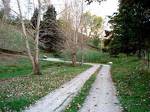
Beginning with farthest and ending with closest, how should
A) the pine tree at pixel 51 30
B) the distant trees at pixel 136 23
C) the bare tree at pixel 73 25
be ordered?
the bare tree at pixel 73 25
the pine tree at pixel 51 30
the distant trees at pixel 136 23

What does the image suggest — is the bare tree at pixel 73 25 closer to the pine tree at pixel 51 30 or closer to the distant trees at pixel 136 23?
the pine tree at pixel 51 30

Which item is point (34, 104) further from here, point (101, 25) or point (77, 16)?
point (101, 25)

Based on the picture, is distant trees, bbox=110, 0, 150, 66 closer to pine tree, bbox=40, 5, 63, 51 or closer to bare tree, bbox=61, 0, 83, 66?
pine tree, bbox=40, 5, 63, 51

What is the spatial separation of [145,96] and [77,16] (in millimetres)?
45182

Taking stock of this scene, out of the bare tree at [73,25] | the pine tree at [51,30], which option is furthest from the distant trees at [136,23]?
the bare tree at [73,25]

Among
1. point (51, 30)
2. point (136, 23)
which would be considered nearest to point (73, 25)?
point (51, 30)

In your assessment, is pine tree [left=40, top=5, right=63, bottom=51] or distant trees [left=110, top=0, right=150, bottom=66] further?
pine tree [left=40, top=5, right=63, bottom=51]

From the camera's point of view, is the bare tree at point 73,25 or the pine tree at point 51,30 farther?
the bare tree at point 73,25

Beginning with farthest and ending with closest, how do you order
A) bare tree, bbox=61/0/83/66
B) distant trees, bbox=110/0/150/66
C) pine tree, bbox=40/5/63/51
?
bare tree, bbox=61/0/83/66
pine tree, bbox=40/5/63/51
distant trees, bbox=110/0/150/66

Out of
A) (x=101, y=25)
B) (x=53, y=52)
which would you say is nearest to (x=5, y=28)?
(x=53, y=52)

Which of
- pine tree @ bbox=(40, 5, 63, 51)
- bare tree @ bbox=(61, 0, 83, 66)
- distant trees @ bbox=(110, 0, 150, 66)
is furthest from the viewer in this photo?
bare tree @ bbox=(61, 0, 83, 66)

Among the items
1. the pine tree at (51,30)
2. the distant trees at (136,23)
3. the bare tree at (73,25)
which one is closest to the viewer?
the distant trees at (136,23)

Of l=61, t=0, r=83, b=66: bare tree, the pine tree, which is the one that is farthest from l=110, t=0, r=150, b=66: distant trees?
l=61, t=0, r=83, b=66: bare tree

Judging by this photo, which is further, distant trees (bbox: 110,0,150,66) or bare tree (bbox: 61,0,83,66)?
bare tree (bbox: 61,0,83,66)
